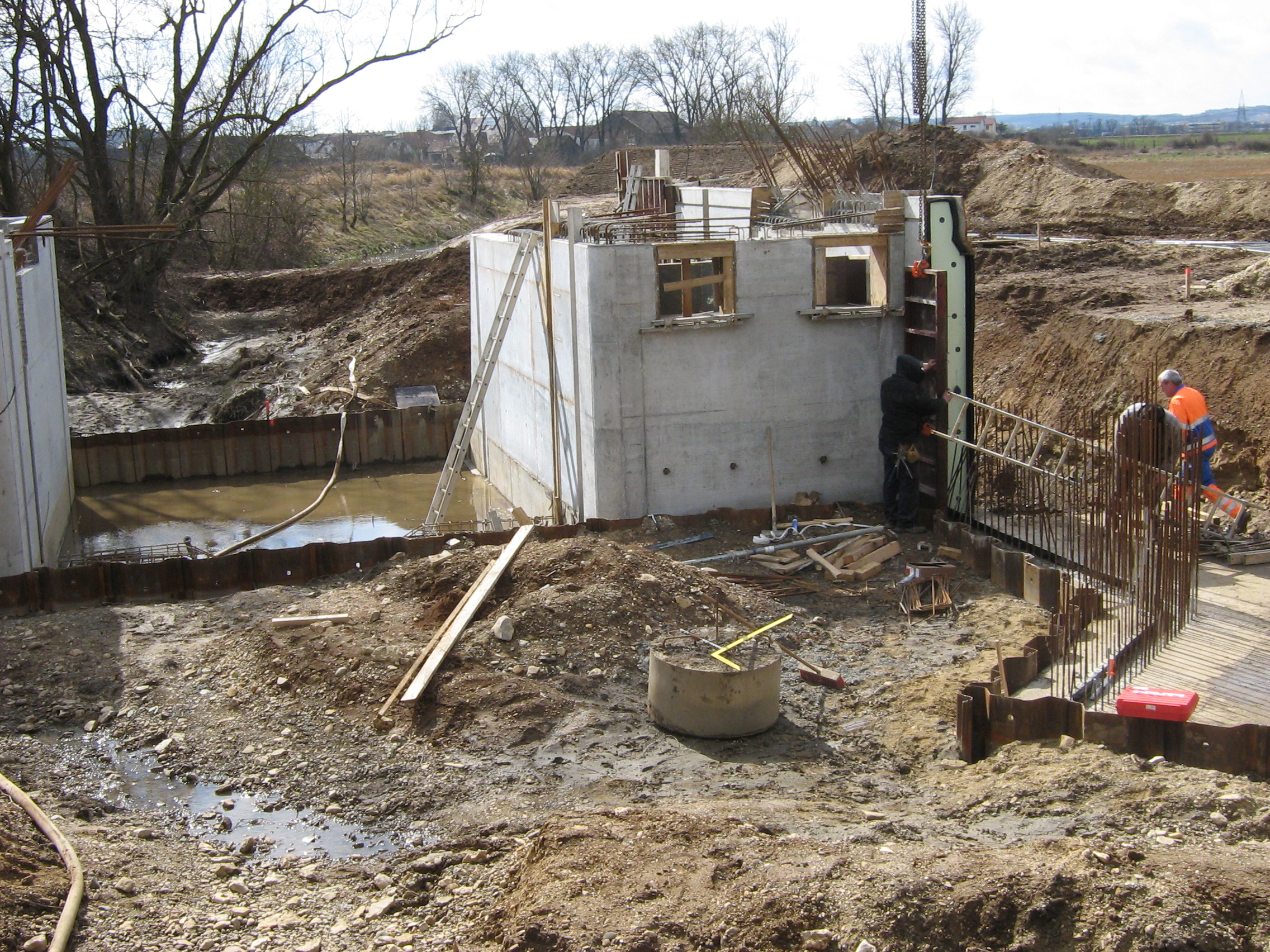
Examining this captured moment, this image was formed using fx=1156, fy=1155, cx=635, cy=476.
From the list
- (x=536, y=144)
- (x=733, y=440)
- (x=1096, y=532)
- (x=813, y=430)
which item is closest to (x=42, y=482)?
(x=733, y=440)

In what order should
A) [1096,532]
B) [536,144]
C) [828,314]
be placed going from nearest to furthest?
1. [1096,532]
2. [828,314]
3. [536,144]

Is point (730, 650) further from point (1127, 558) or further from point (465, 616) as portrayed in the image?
point (1127, 558)

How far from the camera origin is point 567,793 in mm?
8492

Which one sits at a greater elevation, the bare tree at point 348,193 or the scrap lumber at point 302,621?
the bare tree at point 348,193

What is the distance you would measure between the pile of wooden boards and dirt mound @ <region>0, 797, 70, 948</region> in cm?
831

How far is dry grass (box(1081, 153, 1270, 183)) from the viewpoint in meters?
43.0

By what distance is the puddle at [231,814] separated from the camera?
8.06 metres

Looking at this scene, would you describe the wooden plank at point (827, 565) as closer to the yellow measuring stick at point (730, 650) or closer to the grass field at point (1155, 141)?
the yellow measuring stick at point (730, 650)

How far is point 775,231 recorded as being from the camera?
19.2 meters

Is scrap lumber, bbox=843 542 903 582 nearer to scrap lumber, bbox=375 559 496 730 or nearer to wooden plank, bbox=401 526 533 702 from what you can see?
wooden plank, bbox=401 526 533 702

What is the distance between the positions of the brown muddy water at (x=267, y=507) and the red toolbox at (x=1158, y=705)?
13.8 metres

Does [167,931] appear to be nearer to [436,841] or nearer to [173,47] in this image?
[436,841]

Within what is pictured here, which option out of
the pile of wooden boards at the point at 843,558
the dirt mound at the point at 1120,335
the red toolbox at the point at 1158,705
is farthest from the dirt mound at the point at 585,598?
the dirt mound at the point at 1120,335

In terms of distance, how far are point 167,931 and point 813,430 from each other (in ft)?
35.7
